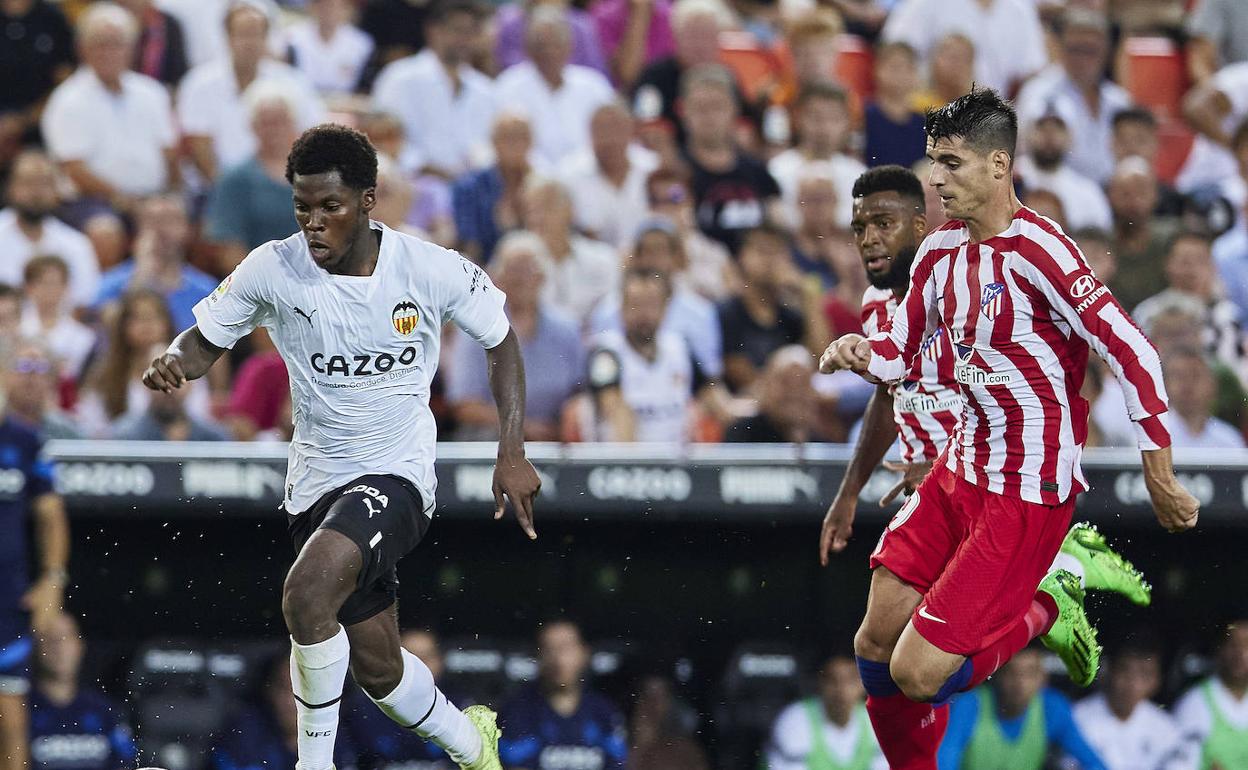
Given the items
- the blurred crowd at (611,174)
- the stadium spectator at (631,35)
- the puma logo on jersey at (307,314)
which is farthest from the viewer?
the stadium spectator at (631,35)

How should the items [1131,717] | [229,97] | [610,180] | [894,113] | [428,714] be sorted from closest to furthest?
[428,714]
[1131,717]
[610,180]
[229,97]
[894,113]

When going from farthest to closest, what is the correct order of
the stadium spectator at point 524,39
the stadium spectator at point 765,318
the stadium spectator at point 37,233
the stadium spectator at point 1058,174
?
the stadium spectator at point 524,39 < the stadium spectator at point 1058,174 < the stadium spectator at point 37,233 < the stadium spectator at point 765,318

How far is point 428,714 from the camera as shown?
234 inches

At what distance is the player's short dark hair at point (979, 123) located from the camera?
5.47 metres

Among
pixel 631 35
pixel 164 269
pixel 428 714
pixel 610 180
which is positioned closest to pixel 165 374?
pixel 428 714

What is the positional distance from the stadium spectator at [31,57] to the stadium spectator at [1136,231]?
228 inches

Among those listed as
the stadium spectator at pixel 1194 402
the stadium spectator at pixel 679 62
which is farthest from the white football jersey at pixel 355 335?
the stadium spectator at pixel 679 62

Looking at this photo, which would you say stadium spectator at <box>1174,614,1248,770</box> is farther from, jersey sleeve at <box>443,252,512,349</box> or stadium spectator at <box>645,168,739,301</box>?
jersey sleeve at <box>443,252,512,349</box>

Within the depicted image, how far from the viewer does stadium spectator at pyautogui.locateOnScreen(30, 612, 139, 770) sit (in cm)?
808

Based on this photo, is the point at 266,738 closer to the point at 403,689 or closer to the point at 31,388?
the point at 31,388

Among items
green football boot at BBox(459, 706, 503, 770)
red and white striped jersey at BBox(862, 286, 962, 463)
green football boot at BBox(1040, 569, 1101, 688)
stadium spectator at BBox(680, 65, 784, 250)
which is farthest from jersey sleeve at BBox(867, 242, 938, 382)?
stadium spectator at BBox(680, 65, 784, 250)

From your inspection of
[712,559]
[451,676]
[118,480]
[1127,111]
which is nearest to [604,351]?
[712,559]

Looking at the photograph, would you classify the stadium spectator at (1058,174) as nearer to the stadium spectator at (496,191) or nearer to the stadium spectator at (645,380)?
the stadium spectator at (645,380)

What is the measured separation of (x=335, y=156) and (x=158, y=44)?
18.7ft
